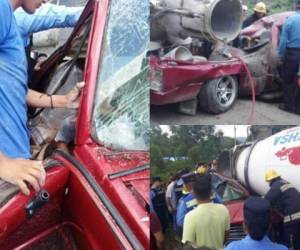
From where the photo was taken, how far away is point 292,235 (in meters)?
1.07

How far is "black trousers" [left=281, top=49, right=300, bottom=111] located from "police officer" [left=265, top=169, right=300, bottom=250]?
0.50ft

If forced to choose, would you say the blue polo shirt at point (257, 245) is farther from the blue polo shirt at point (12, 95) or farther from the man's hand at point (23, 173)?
the blue polo shirt at point (12, 95)

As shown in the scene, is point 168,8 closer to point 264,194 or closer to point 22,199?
point 264,194

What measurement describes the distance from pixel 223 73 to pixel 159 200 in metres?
0.31

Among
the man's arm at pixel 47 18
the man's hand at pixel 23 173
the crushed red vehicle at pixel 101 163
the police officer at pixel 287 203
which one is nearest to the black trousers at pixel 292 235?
the police officer at pixel 287 203

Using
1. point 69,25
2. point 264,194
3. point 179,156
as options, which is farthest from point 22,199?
point 69,25

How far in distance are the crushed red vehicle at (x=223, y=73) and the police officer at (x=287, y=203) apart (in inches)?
7.3

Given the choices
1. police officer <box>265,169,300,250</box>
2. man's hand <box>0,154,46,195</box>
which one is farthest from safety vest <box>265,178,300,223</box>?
man's hand <box>0,154,46,195</box>

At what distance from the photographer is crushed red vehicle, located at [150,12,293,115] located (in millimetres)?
1146

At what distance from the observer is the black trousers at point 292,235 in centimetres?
107

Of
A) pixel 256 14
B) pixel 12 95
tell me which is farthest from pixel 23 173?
pixel 256 14

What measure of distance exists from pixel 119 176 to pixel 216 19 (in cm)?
79

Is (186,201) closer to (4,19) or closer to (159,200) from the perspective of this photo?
(159,200)

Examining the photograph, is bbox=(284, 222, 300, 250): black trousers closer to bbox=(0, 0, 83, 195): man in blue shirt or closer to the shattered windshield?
the shattered windshield
